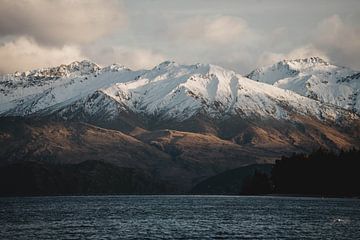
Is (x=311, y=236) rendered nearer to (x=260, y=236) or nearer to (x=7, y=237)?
(x=260, y=236)

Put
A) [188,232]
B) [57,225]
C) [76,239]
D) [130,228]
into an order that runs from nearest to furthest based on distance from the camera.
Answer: [76,239]
[188,232]
[130,228]
[57,225]

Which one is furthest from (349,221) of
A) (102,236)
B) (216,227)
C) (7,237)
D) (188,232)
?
(7,237)

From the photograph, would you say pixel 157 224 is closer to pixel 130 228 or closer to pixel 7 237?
pixel 130 228

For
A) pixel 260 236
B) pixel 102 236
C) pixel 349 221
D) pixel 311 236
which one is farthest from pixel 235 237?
pixel 349 221

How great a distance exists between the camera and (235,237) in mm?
156625

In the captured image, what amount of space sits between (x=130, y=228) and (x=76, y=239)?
27.9 meters

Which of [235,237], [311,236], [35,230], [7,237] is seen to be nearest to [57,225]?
[35,230]

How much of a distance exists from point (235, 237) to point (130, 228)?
3200cm

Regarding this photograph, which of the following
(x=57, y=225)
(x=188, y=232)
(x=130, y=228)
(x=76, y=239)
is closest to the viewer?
(x=76, y=239)

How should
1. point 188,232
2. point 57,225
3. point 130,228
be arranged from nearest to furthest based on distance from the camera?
point 188,232, point 130,228, point 57,225

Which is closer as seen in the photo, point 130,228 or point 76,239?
point 76,239

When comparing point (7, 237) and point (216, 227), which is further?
point (216, 227)

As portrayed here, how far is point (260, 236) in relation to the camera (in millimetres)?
158875

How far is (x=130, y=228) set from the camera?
7023 inches
